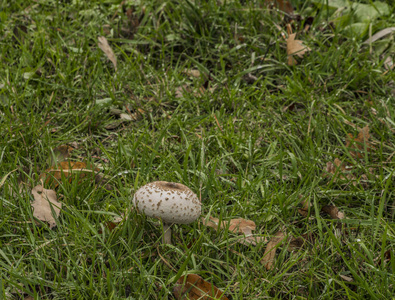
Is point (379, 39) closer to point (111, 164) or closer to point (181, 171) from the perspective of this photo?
point (181, 171)

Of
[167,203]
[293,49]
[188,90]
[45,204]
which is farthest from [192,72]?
[167,203]

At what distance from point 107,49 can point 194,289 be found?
279 centimetres

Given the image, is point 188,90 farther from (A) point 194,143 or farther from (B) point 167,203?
(B) point 167,203

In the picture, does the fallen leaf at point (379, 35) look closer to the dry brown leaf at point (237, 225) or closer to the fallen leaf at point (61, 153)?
the dry brown leaf at point (237, 225)

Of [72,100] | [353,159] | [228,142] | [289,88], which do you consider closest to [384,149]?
[353,159]

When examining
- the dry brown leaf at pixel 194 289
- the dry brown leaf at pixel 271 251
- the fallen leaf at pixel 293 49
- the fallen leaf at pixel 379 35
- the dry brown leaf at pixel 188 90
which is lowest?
the dry brown leaf at pixel 194 289

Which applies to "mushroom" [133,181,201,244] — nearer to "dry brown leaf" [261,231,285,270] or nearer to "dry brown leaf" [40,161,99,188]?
"dry brown leaf" [261,231,285,270]

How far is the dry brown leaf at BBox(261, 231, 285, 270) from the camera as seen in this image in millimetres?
2828

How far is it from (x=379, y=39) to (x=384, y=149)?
5.31ft

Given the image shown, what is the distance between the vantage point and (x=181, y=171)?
3311 mm

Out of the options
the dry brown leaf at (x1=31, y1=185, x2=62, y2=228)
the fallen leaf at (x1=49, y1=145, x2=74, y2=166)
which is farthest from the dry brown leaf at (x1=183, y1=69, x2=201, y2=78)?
the dry brown leaf at (x1=31, y1=185, x2=62, y2=228)

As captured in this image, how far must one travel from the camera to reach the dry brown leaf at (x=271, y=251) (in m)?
2.83

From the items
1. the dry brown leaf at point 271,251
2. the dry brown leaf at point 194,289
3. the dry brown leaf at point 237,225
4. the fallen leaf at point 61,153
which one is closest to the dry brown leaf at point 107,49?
the fallen leaf at point 61,153

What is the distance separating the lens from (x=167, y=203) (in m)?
2.58
